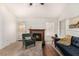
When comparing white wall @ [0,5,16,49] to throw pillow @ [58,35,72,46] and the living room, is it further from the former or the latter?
throw pillow @ [58,35,72,46]

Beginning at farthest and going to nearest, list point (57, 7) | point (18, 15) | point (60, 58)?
point (18, 15) < point (57, 7) < point (60, 58)

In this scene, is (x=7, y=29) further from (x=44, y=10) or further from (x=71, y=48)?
(x=71, y=48)

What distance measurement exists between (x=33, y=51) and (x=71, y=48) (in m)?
0.86

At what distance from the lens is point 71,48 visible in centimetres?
251

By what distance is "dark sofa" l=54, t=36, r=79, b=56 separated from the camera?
2334 mm

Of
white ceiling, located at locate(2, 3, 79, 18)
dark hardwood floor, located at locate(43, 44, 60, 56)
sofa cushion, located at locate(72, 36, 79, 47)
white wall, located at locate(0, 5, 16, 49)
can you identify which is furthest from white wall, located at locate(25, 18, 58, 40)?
sofa cushion, located at locate(72, 36, 79, 47)

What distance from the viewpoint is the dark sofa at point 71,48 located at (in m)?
2.33

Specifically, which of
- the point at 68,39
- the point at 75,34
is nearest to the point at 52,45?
the point at 68,39

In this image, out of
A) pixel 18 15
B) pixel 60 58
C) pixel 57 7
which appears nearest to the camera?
pixel 60 58

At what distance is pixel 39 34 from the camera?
283 centimetres

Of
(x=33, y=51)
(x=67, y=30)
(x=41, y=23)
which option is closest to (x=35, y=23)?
(x=41, y=23)

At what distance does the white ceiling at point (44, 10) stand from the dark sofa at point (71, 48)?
58 centimetres

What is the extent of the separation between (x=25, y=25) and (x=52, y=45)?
83 cm

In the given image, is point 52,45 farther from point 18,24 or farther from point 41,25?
point 18,24
